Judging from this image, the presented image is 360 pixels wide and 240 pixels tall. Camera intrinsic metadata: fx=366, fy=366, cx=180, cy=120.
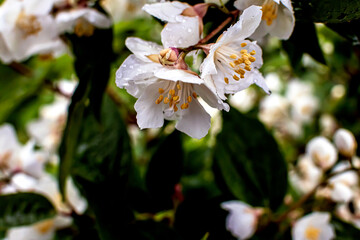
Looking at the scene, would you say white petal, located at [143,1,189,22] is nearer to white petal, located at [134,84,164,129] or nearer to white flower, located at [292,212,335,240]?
white petal, located at [134,84,164,129]

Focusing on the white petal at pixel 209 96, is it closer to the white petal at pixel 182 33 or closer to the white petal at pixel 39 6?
the white petal at pixel 182 33

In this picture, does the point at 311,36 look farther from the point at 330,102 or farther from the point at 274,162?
the point at 330,102

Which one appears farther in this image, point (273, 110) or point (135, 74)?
point (273, 110)

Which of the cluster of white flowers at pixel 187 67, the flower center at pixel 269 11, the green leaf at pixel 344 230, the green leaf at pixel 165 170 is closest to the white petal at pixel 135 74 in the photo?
the cluster of white flowers at pixel 187 67

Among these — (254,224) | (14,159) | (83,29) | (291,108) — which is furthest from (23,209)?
(291,108)

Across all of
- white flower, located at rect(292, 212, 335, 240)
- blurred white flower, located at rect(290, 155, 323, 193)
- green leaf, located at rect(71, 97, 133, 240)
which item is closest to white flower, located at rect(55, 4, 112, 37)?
green leaf, located at rect(71, 97, 133, 240)

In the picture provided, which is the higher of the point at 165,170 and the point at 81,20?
the point at 81,20

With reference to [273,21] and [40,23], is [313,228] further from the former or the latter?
[40,23]
